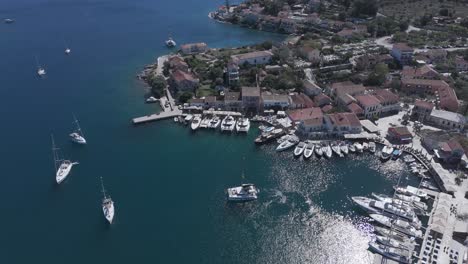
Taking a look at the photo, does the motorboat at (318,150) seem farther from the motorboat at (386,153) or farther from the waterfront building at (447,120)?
the waterfront building at (447,120)

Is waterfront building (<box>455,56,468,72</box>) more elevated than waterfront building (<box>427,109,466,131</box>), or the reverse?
waterfront building (<box>455,56,468,72</box>)

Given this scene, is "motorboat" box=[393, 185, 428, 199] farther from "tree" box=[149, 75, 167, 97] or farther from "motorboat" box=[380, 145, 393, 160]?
"tree" box=[149, 75, 167, 97]

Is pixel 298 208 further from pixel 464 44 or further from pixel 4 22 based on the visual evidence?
pixel 4 22

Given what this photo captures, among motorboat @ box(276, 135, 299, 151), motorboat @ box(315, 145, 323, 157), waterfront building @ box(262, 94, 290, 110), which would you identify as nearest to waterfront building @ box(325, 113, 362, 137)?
motorboat @ box(315, 145, 323, 157)

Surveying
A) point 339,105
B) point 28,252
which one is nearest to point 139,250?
point 28,252

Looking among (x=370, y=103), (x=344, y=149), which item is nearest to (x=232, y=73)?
(x=370, y=103)

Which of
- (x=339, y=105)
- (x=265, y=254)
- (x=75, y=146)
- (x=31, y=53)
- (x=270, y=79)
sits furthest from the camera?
(x=31, y=53)

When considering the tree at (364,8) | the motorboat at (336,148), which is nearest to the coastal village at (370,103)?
the motorboat at (336,148)
